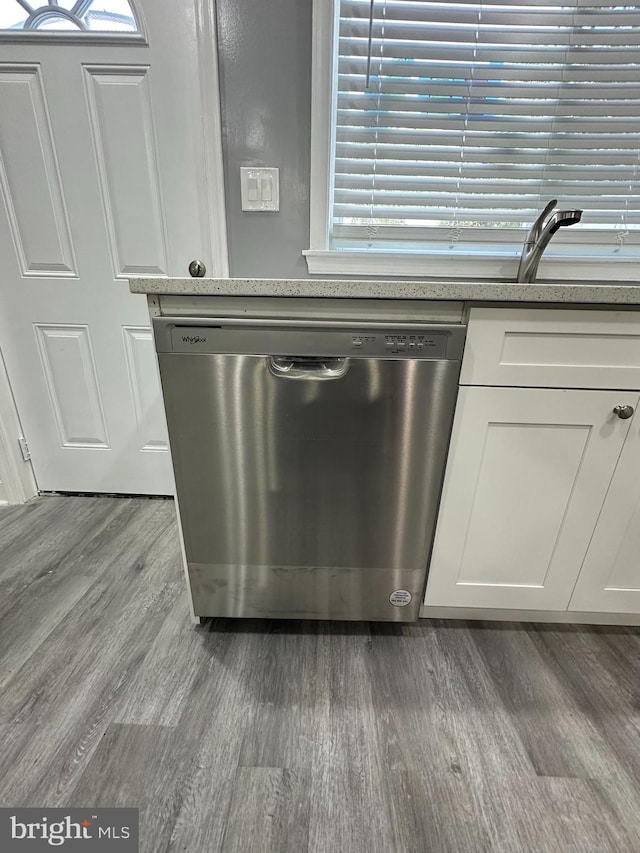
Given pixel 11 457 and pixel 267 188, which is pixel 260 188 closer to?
pixel 267 188

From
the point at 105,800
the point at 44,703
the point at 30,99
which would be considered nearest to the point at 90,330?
the point at 30,99

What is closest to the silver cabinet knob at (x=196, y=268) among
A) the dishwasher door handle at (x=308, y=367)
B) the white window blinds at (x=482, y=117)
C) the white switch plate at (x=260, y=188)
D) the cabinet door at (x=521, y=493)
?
the white switch plate at (x=260, y=188)

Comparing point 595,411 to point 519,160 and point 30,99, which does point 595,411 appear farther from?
point 30,99

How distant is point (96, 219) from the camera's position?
1426mm

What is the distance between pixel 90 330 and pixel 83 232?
38cm

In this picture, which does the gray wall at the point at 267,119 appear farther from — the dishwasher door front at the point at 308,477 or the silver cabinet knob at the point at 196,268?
the dishwasher door front at the point at 308,477

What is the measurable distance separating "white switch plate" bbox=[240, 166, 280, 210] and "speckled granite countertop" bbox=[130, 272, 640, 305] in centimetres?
78

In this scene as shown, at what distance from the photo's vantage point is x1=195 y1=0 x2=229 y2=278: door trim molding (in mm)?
1183

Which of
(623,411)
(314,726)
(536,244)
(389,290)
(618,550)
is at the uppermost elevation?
(536,244)

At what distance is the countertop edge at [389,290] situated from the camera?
77 centimetres

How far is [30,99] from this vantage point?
130 cm

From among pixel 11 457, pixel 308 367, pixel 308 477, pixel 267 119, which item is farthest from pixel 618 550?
pixel 11 457

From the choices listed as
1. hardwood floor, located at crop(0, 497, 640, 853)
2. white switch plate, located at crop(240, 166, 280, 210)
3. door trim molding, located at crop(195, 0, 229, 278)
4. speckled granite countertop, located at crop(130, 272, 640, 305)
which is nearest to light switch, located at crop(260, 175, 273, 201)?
white switch plate, located at crop(240, 166, 280, 210)

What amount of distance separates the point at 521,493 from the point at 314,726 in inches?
31.1
